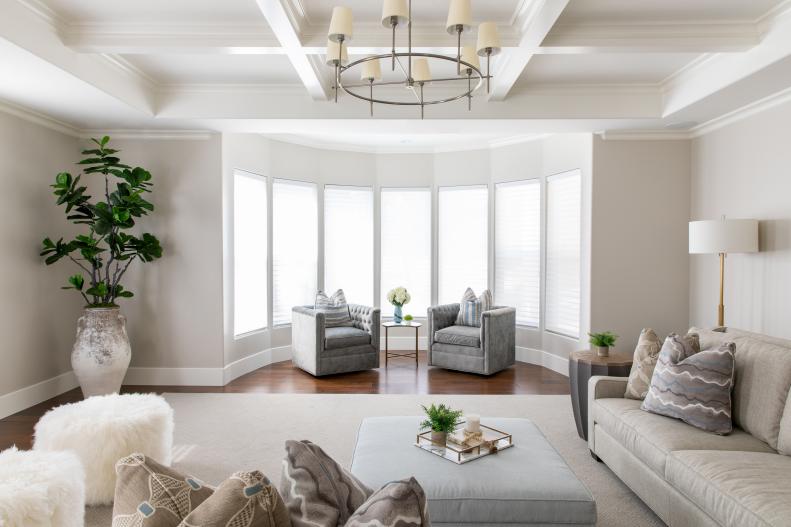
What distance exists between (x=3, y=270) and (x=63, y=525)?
10.5ft

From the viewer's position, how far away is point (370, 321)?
6184 mm

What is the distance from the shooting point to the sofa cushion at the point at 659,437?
103 inches

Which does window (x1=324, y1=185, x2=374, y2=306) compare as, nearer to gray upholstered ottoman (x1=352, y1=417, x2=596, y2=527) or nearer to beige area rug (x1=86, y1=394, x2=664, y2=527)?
beige area rug (x1=86, y1=394, x2=664, y2=527)

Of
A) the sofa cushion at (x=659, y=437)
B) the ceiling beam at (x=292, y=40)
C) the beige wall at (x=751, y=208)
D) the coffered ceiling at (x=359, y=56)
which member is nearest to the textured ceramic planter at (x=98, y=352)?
the coffered ceiling at (x=359, y=56)

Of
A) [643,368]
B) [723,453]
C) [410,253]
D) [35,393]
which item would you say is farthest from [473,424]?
[410,253]

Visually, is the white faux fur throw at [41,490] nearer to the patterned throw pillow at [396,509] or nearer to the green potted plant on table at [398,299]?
the patterned throw pillow at [396,509]


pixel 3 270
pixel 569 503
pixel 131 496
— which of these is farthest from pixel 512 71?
pixel 3 270

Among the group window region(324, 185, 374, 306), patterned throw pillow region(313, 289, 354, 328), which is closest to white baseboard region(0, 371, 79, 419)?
patterned throw pillow region(313, 289, 354, 328)

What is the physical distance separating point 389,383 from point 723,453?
3627 mm

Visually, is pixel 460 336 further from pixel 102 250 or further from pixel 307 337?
pixel 102 250

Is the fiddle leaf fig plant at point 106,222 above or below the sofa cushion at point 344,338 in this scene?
above

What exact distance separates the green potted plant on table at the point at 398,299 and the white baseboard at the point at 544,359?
159 cm

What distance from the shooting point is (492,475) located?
7.93ft

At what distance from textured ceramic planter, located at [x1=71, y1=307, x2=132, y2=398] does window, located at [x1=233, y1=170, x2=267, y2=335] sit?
139 centimetres
